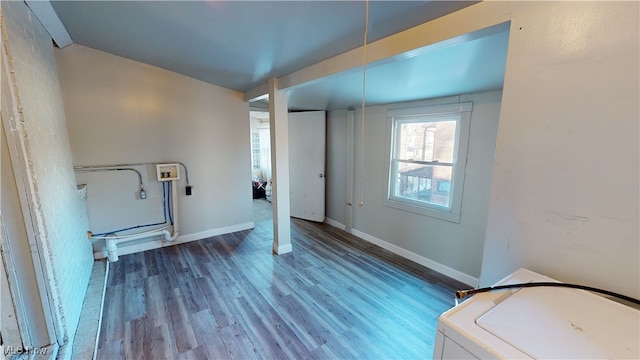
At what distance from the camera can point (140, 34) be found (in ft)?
7.14

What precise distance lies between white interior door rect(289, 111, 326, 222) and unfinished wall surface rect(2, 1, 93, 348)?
294 centimetres

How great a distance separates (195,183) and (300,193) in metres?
1.78

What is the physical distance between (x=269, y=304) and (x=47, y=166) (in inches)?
74.9

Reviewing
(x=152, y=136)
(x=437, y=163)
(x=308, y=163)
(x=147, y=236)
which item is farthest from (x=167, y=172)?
(x=437, y=163)

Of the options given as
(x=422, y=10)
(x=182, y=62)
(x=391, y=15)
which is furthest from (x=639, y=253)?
(x=182, y=62)

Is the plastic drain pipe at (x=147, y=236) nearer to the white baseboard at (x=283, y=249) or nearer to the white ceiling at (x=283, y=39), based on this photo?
the white baseboard at (x=283, y=249)

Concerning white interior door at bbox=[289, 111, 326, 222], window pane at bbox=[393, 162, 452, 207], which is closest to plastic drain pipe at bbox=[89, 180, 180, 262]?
white interior door at bbox=[289, 111, 326, 222]

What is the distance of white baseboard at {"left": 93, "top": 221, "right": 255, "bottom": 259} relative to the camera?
124 inches

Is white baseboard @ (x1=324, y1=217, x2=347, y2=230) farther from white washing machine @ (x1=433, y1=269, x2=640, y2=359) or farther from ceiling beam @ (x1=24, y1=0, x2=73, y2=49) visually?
ceiling beam @ (x1=24, y1=0, x2=73, y2=49)

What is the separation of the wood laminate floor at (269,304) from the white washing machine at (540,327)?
4.02 feet

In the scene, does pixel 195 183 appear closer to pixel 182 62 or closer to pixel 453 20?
pixel 182 62

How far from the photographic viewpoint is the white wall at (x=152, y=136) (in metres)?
2.75

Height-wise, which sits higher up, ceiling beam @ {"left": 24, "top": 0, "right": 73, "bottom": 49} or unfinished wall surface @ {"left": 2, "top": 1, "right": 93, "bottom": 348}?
ceiling beam @ {"left": 24, "top": 0, "right": 73, "bottom": 49}

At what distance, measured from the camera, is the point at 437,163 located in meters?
2.89
